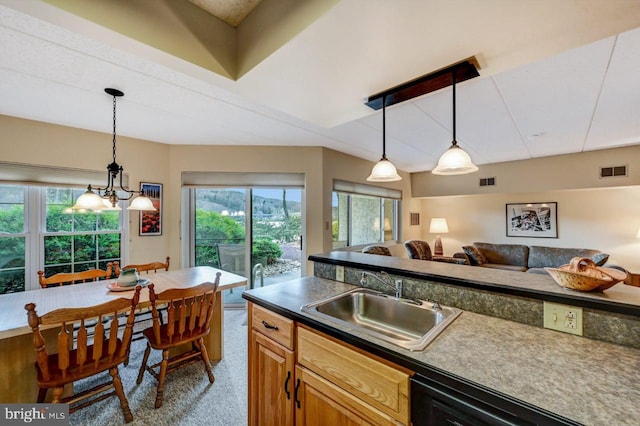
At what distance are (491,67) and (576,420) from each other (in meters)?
1.48

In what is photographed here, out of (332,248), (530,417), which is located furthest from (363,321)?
(332,248)

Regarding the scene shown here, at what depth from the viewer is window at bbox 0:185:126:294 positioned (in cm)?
266

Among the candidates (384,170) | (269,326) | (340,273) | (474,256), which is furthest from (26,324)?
(474,256)

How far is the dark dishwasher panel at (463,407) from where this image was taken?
0.70 meters

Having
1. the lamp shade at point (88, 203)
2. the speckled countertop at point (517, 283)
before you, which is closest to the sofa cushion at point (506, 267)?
the speckled countertop at point (517, 283)

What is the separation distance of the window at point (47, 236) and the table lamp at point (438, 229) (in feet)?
18.5

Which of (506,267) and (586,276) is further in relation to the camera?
(506,267)

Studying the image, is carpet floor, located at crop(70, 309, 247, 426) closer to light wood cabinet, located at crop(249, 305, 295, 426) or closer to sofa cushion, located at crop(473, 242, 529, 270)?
light wood cabinet, located at crop(249, 305, 295, 426)

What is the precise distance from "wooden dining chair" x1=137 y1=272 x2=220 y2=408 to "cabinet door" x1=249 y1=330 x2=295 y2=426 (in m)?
0.72

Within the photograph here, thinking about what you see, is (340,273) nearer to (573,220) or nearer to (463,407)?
(463,407)

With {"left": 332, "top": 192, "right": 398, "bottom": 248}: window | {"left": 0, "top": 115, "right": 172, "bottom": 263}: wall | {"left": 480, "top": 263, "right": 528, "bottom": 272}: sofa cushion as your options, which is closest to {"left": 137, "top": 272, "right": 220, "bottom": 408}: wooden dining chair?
{"left": 0, "top": 115, "right": 172, "bottom": 263}: wall

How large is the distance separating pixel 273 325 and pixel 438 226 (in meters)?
5.20

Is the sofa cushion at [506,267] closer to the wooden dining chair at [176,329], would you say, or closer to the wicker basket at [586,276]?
the wicker basket at [586,276]

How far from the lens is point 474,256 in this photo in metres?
4.78
